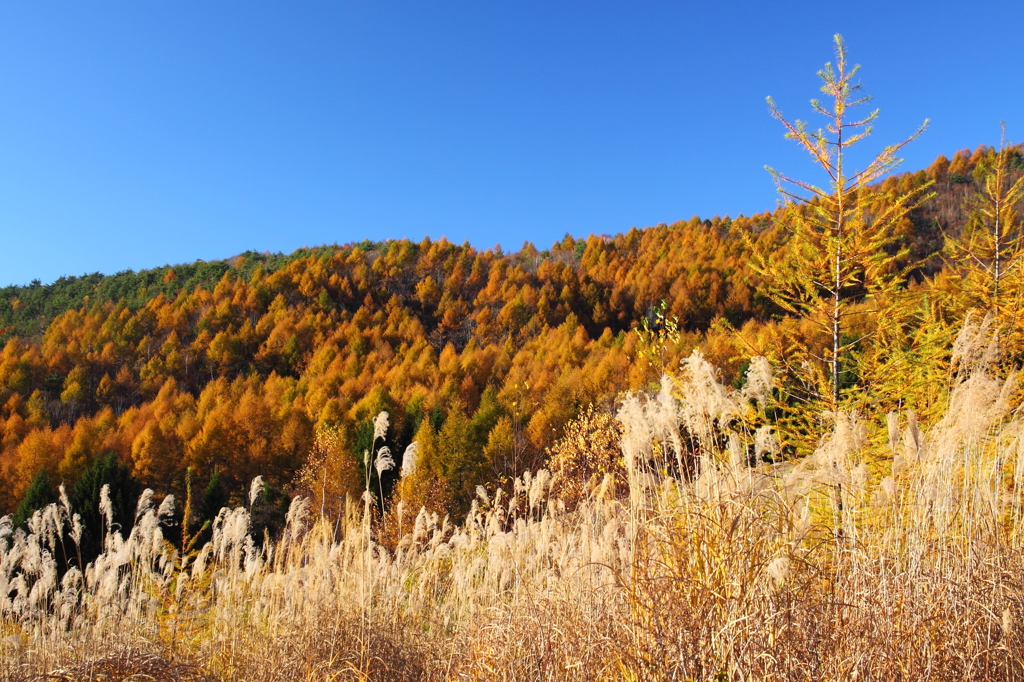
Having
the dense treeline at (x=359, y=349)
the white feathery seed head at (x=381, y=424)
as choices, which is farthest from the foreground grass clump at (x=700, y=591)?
the dense treeline at (x=359, y=349)

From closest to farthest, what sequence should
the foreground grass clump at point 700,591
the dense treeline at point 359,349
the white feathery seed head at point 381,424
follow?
the foreground grass clump at point 700,591, the white feathery seed head at point 381,424, the dense treeline at point 359,349

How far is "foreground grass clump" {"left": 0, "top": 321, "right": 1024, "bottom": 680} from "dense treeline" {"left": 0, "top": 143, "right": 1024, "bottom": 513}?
140 inches

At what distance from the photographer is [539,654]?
2.26 meters

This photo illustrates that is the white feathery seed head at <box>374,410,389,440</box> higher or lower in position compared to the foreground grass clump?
higher

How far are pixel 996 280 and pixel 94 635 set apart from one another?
11745mm

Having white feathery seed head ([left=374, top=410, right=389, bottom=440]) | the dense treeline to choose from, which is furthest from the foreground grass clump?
the dense treeline

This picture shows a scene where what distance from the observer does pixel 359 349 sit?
5494cm

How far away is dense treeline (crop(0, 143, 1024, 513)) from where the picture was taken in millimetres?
26797

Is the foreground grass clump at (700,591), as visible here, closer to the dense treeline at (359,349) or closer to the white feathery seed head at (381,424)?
the white feathery seed head at (381,424)

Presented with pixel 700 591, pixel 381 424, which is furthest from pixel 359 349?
pixel 700 591

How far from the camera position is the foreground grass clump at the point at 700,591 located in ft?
6.12

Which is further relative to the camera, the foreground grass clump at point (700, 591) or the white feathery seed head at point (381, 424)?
the white feathery seed head at point (381, 424)

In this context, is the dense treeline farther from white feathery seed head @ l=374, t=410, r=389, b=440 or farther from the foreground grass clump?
white feathery seed head @ l=374, t=410, r=389, b=440

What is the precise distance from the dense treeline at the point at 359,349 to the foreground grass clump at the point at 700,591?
3567 millimetres
